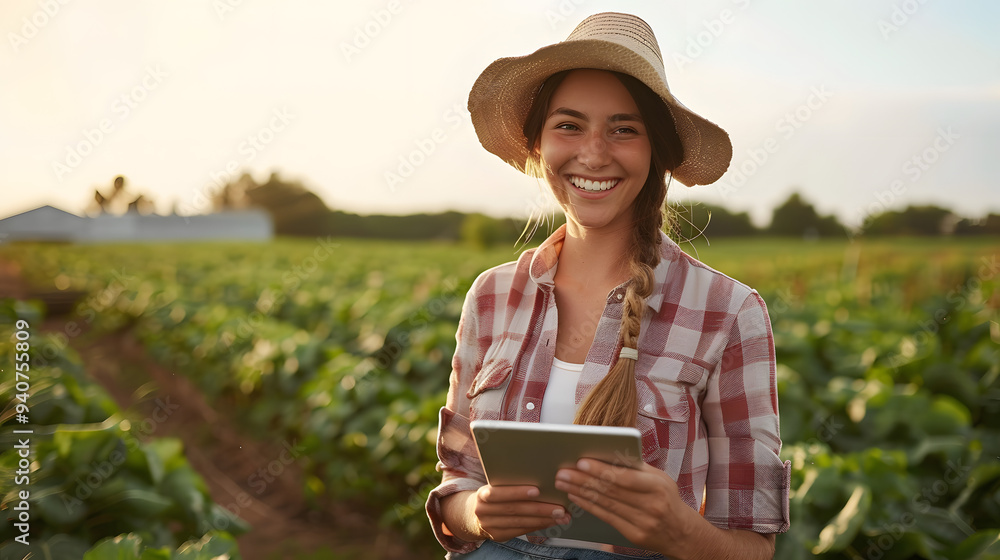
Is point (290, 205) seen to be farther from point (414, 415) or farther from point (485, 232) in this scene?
point (414, 415)

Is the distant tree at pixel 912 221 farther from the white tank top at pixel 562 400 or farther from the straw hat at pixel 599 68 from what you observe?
the white tank top at pixel 562 400

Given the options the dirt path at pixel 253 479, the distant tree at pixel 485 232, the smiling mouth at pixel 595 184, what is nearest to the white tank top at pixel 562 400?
the smiling mouth at pixel 595 184

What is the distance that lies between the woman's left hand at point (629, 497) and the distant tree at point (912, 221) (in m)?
30.8

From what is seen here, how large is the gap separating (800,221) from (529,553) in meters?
44.0

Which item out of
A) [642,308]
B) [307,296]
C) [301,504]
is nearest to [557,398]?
[642,308]

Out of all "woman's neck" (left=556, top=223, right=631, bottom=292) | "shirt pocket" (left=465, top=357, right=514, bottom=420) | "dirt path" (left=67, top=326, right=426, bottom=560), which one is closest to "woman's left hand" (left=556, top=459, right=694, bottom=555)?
"shirt pocket" (left=465, top=357, right=514, bottom=420)

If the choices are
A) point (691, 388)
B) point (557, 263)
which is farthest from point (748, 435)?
point (557, 263)

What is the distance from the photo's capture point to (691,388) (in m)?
1.52

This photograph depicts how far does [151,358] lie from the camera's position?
9734 millimetres

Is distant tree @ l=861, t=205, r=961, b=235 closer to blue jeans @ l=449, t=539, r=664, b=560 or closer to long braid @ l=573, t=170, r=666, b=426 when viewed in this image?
long braid @ l=573, t=170, r=666, b=426

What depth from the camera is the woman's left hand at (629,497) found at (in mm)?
1218

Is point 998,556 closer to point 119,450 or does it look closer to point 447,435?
point 447,435

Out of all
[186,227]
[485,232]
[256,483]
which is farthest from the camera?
[485,232]

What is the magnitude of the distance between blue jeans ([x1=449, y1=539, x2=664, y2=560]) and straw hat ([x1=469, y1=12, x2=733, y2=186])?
35.2 inches
